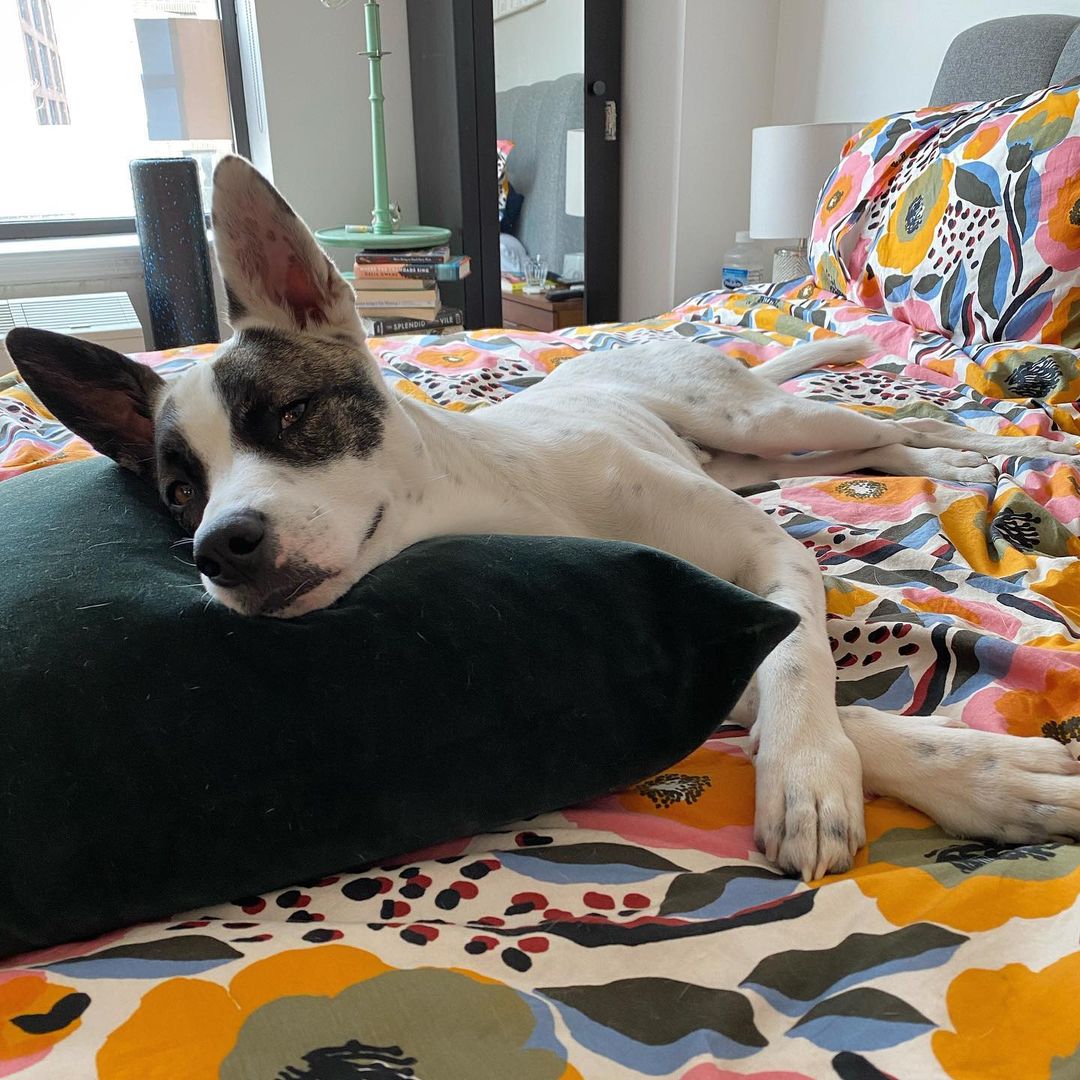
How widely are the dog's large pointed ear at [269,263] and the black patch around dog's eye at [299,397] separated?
9cm

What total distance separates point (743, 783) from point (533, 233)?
5014 mm

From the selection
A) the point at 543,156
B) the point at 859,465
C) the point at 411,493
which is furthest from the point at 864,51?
the point at 411,493

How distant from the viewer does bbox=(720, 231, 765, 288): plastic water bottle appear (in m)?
5.13

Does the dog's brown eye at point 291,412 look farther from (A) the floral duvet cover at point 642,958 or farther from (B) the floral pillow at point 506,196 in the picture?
(B) the floral pillow at point 506,196

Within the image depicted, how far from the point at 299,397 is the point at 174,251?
418 centimetres

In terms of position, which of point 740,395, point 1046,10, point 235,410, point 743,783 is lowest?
point 743,783

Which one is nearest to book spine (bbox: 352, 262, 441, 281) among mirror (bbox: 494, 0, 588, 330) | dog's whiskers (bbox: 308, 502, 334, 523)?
mirror (bbox: 494, 0, 588, 330)

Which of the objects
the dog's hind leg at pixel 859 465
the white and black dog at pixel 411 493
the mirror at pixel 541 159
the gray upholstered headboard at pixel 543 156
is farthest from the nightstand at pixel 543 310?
the white and black dog at pixel 411 493

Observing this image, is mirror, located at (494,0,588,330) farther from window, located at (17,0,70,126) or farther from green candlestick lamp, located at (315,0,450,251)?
window, located at (17,0,70,126)

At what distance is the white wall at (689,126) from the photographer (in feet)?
16.8

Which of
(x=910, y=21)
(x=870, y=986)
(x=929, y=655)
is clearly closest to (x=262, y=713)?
(x=870, y=986)

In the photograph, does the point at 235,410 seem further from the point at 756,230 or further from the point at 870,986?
the point at 756,230

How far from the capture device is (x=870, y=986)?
0.77 metres

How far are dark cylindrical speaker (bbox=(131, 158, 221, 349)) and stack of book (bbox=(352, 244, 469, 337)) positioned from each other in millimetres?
875
